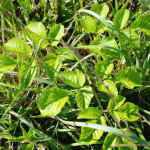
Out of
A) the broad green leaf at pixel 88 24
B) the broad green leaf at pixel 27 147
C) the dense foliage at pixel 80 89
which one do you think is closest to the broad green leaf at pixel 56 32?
the dense foliage at pixel 80 89

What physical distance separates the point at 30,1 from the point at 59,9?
30 cm

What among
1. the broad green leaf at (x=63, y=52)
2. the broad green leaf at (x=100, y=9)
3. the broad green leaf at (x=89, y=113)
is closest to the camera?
the broad green leaf at (x=89, y=113)

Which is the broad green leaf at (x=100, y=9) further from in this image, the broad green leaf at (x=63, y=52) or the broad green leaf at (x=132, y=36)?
the broad green leaf at (x=63, y=52)

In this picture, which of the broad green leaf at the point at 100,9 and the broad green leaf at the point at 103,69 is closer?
the broad green leaf at the point at 103,69

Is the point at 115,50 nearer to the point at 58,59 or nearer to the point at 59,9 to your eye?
the point at 58,59

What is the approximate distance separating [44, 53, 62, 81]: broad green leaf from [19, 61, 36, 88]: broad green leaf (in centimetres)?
7

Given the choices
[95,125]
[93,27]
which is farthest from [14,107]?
[93,27]

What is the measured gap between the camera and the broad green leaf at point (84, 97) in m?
0.98

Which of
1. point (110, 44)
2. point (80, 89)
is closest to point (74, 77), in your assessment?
point (80, 89)

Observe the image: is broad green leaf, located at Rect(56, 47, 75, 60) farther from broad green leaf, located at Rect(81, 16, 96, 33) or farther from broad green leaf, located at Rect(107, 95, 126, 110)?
broad green leaf, located at Rect(107, 95, 126, 110)

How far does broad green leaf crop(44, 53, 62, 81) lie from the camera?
39.6 inches

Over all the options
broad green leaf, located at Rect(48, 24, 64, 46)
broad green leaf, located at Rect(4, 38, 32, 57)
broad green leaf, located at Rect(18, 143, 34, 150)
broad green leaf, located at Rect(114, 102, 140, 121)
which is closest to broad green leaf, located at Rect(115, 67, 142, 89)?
broad green leaf, located at Rect(114, 102, 140, 121)

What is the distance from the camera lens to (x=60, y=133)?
1295 millimetres

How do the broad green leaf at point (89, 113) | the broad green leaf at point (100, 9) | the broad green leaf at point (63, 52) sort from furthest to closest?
the broad green leaf at point (100, 9), the broad green leaf at point (63, 52), the broad green leaf at point (89, 113)
